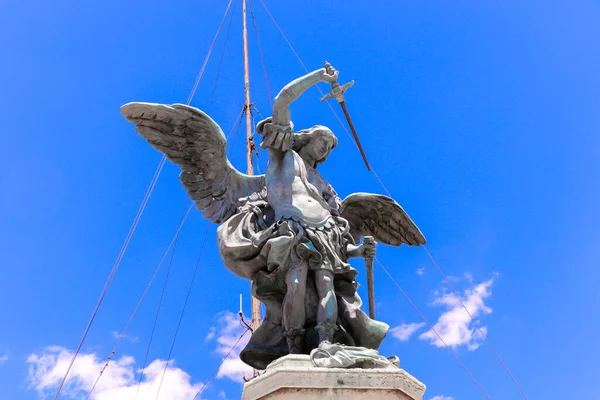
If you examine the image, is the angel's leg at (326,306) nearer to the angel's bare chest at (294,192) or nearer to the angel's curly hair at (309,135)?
the angel's bare chest at (294,192)

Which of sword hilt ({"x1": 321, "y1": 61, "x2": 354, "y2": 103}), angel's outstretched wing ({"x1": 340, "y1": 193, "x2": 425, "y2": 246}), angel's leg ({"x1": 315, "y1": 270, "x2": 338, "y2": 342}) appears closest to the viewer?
angel's leg ({"x1": 315, "y1": 270, "x2": 338, "y2": 342})

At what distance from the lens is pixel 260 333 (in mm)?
5113

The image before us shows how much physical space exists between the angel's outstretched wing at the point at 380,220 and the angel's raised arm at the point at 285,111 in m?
0.97

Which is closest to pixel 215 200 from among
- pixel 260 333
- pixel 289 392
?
pixel 260 333

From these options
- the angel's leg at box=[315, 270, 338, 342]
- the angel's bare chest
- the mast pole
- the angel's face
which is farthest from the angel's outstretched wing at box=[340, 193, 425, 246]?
the mast pole

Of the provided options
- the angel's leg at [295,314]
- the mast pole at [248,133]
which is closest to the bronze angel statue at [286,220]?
the angel's leg at [295,314]

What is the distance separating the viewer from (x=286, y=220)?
16.8 feet

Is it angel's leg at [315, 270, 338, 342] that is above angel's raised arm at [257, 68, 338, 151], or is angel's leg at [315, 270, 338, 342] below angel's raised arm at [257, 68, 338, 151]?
below

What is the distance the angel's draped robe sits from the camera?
4922 millimetres

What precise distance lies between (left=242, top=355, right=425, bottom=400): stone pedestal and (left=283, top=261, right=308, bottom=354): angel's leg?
19.0 inches

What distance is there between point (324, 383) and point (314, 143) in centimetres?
238

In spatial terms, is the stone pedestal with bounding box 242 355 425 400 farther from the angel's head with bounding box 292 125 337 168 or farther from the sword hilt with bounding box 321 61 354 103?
the sword hilt with bounding box 321 61 354 103

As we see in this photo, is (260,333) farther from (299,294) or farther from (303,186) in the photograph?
(303,186)

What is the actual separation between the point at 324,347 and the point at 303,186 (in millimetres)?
1510
